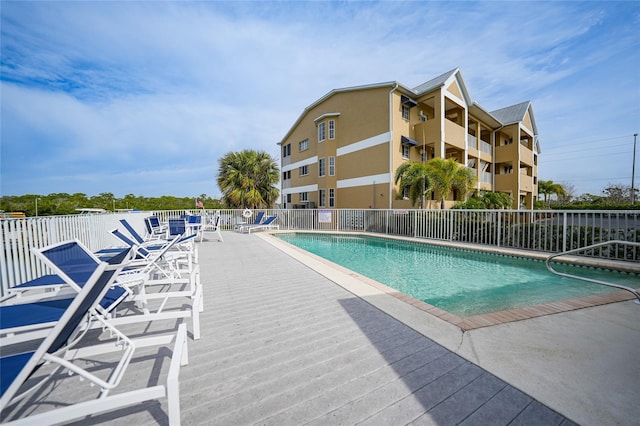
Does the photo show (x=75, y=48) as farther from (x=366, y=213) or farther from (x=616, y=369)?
(x=616, y=369)

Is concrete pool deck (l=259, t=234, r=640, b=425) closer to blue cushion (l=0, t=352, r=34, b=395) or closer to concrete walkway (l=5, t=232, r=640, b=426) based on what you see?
concrete walkway (l=5, t=232, r=640, b=426)

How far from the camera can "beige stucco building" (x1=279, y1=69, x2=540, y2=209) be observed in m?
16.0

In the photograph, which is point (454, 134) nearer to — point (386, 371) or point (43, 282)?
point (386, 371)

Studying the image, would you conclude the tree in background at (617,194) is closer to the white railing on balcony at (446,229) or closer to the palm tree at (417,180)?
the palm tree at (417,180)

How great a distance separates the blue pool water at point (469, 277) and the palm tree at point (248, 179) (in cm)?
1109

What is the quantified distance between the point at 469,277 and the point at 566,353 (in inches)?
163

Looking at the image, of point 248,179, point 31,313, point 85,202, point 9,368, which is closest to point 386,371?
point 9,368

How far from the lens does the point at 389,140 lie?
1583 centimetres

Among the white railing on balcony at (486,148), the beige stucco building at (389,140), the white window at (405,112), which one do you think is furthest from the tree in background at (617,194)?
the white window at (405,112)

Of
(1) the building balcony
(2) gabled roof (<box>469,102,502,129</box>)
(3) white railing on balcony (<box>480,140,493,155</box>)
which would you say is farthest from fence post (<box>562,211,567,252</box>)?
(3) white railing on balcony (<box>480,140,493,155</box>)

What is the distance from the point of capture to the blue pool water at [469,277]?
4.53 meters

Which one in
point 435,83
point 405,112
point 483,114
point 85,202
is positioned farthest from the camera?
point 85,202

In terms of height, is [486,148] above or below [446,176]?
above

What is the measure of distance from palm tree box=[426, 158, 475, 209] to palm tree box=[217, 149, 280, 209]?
12391mm
